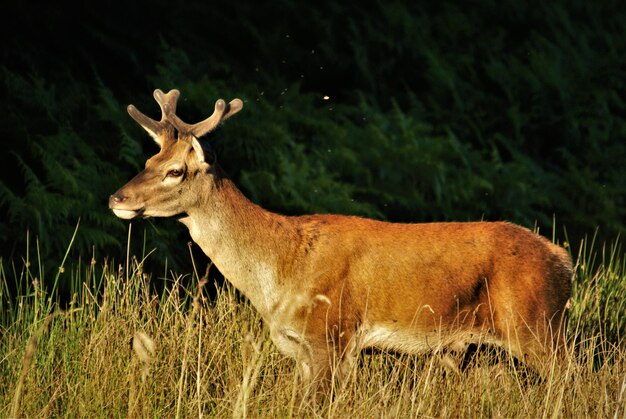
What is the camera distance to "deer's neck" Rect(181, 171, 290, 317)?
599 centimetres

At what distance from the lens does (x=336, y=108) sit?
39.5ft

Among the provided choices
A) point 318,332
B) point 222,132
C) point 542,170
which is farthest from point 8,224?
point 542,170

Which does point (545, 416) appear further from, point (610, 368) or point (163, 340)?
point (163, 340)

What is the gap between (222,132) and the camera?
34.4 ft

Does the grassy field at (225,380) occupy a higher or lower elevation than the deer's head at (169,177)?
lower

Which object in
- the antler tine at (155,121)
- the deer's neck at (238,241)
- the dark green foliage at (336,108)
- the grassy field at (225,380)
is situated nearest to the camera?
the grassy field at (225,380)

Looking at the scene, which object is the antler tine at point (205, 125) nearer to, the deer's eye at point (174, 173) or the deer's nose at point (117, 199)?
the deer's eye at point (174, 173)

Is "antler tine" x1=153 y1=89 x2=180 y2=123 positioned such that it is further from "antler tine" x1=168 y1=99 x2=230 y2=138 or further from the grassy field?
the grassy field

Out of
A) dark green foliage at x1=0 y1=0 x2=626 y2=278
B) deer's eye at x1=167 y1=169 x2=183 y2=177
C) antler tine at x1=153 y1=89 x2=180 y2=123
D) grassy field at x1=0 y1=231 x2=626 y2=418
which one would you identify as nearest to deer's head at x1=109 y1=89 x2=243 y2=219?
deer's eye at x1=167 y1=169 x2=183 y2=177

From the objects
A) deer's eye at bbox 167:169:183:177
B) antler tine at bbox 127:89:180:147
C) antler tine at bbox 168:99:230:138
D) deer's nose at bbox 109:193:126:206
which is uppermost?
antler tine at bbox 127:89:180:147

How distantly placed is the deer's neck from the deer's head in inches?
3.5

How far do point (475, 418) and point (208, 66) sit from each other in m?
7.49

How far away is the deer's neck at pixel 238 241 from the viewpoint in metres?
5.99

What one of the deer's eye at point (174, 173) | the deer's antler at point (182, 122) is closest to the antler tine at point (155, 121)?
the deer's antler at point (182, 122)
